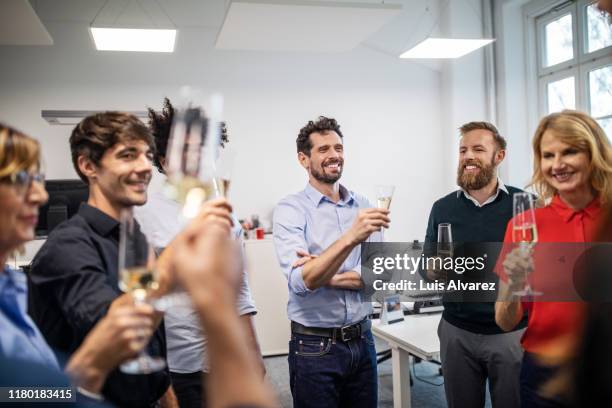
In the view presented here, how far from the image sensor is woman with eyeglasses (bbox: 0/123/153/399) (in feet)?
2.91

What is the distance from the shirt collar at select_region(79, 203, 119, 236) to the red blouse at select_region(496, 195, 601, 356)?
1.29m

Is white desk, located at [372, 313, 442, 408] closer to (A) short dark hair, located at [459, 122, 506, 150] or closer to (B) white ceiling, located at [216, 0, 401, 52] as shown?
(A) short dark hair, located at [459, 122, 506, 150]

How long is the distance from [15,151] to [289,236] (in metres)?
1.50

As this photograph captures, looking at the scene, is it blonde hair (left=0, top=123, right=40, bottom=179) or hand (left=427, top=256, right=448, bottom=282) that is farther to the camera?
hand (left=427, top=256, right=448, bottom=282)

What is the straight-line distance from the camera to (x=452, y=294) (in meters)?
2.40

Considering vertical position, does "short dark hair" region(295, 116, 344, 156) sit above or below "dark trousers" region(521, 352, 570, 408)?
above

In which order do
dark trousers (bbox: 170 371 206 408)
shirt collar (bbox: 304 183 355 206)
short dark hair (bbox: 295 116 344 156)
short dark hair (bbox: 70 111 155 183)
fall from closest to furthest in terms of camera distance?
short dark hair (bbox: 70 111 155 183) → dark trousers (bbox: 170 371 206 408) → shirt collar (bbox: 304 183 355 206) → short dark hair (bbox: 295 116 344 156)

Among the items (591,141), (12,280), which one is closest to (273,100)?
(591,141)

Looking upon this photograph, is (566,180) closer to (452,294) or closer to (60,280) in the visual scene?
(452,294)

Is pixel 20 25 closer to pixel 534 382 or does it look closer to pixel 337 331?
pixel 337 331

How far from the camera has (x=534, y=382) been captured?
5.54 ft

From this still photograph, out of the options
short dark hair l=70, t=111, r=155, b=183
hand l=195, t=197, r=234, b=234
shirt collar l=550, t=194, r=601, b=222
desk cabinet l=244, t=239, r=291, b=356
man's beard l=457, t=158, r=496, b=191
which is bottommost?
desk cabinet l=244, t=239, r=291, b=356

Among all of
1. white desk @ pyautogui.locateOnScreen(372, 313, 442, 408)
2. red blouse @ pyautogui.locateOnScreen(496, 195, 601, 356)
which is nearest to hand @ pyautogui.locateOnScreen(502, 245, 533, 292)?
red blouse @ pyautogui.locateOnScreen(496, 195, 601, 356)

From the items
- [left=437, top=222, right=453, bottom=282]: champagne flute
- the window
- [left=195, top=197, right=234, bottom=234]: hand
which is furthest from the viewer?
the window
